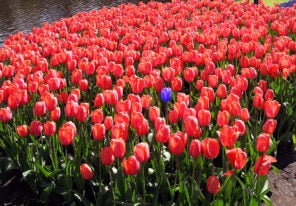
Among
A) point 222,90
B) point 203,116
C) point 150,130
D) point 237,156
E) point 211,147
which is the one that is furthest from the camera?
point 150,130

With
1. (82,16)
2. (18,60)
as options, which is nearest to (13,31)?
(82,16)

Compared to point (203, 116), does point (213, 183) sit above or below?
below

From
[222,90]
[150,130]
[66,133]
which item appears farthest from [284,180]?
[66,133]

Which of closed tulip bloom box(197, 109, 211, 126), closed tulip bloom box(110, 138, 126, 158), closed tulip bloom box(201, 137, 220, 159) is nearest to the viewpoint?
closed tulip bloom box(201, 137, 220, 159)

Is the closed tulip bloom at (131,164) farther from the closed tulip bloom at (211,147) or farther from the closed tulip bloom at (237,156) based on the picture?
the closed tulip bloom at (237,156)

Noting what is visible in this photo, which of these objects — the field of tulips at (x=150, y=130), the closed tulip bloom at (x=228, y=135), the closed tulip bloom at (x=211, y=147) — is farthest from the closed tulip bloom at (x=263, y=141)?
the closed tulip bloom at (x=211, y=147)

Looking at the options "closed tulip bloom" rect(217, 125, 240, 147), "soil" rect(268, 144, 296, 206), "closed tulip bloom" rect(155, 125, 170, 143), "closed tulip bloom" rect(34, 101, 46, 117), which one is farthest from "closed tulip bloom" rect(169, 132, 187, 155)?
"closed tulip bloom" rect(34, 101, 46, 117)

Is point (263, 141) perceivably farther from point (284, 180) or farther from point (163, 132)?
point (284, 180)

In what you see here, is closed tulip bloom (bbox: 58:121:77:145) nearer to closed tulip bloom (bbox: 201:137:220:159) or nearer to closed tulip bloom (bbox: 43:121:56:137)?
closed tulip bloom (bbox: 43:121:56:137)

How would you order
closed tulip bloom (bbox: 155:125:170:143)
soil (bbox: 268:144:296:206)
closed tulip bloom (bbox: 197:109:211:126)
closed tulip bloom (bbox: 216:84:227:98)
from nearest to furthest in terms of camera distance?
closed tulip bloom (bbox: 155:125:170:143)
closed tulip bloom (bbox: 197:109:211:126)
soil (bbox: 268:144:296:206)
closed tulip bloom (bbox: 216:84:227:98)

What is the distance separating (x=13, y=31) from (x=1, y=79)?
39.8ft

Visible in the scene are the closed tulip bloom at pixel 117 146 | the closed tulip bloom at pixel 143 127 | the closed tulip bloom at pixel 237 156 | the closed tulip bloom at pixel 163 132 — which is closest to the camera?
the closed tulip bloom at pixel 237 156

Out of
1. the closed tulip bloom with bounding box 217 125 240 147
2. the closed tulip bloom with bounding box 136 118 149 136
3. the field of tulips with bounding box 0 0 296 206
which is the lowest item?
the field of tulips with bounding box 0 0 296 206

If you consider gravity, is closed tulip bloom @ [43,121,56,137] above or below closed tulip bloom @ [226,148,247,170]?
below
